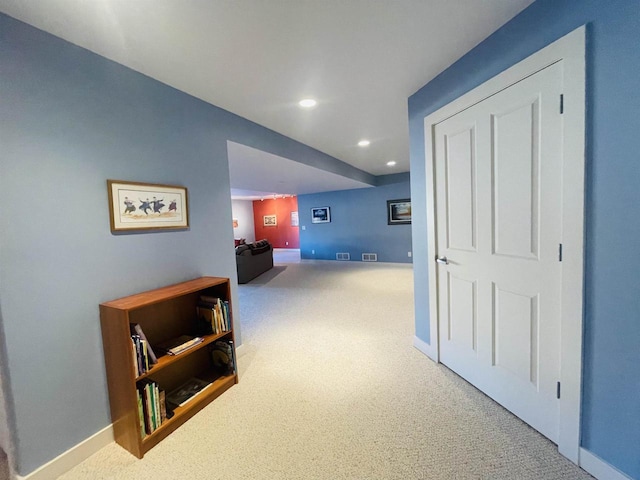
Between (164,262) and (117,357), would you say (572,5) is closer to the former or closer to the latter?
(164,262)

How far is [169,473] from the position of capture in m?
1.37

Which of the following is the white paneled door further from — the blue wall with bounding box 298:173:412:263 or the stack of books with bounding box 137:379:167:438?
the blue wall with bounding box 298:173:412:263

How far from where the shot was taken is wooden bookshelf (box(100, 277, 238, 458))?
1479 millimetres

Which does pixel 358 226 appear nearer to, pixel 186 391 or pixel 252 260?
pixel 252 260

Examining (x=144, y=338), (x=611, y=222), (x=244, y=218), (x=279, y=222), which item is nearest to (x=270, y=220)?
(x=279, y=222)

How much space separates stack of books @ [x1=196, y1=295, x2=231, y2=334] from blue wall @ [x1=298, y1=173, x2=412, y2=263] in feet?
18.9

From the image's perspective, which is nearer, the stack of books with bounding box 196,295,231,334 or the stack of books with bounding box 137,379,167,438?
the stack of books with bounding box 137,379,167,438

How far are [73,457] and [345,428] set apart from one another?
1.50m

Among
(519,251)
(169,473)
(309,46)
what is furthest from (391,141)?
(169,473)

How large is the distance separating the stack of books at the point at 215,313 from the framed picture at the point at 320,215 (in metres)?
6.15

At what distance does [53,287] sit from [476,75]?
2726mm

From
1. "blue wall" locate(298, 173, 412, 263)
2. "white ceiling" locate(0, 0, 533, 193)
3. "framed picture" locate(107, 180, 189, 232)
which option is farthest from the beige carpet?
"blue wall" locate(298, 173, 412, 263)

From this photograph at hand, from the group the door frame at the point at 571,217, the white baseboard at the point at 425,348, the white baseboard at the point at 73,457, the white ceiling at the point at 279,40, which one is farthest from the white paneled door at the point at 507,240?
the white baseboard at the point at 73,457

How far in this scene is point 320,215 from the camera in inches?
323
